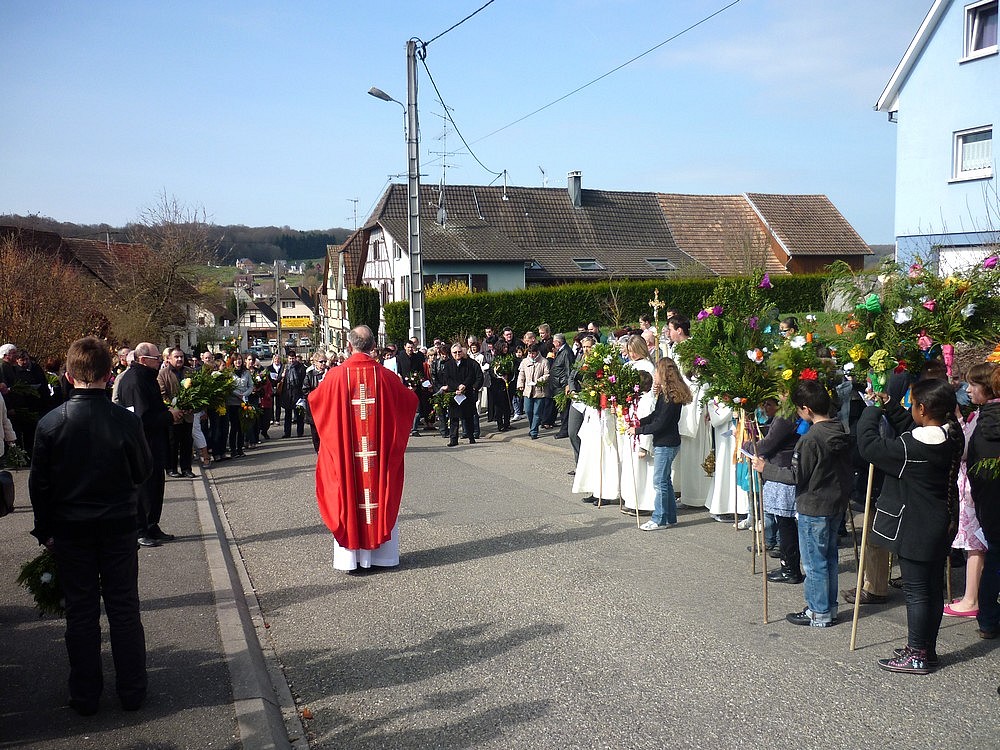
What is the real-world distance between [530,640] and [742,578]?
2283 millimetres

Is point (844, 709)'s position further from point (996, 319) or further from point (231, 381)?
point (231, 381)

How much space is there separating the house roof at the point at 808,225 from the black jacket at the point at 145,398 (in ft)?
149

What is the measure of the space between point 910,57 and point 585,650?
21.9 m

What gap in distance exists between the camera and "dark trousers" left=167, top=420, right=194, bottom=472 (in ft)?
44.6

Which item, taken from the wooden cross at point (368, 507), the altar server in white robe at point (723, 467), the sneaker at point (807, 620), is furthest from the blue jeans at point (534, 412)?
the sneaker at point (807, 620)

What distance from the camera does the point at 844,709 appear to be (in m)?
4.90

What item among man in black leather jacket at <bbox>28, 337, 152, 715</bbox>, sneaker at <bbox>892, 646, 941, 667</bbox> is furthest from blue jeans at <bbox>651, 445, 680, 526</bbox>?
man in black leather jacket at <bbox>28, 337, 152, 715</bbox>

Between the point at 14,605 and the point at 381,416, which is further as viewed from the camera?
the point at 381,416

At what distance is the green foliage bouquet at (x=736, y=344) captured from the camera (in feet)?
24.1

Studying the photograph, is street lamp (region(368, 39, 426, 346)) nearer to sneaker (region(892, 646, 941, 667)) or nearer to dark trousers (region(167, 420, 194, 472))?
dark trousers (region(167, 420, 194, 472))

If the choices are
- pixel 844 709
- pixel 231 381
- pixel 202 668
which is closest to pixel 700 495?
pixel 844 709

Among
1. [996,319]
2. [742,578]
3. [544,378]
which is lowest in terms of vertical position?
[742,578]

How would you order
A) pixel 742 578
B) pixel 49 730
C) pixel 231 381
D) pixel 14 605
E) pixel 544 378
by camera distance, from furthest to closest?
1. pixel 544 378
2. pixel 231 381
3. pixel 742 578
4. pixel 14 605
5. pixel 49 730

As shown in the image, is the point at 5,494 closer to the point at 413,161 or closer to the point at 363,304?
the point at 413,161
